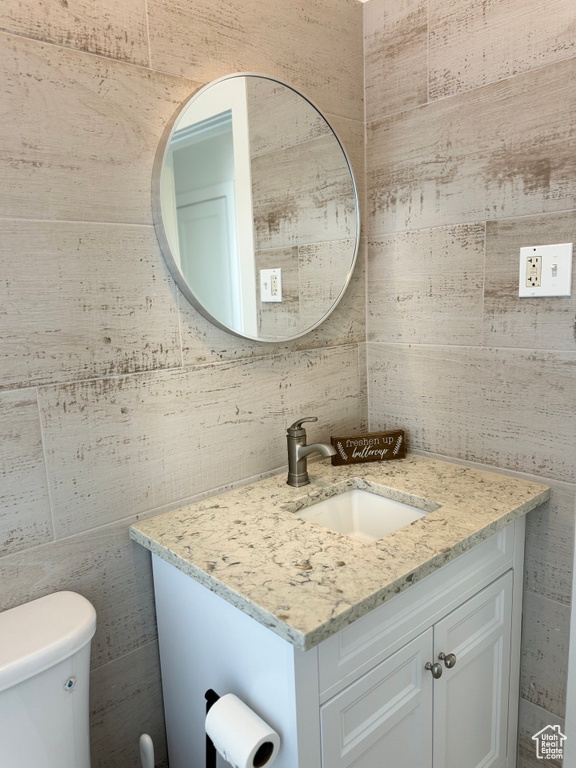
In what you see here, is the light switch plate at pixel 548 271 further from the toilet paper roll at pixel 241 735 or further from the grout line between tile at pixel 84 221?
the toilet paper roll at pixel 241 735

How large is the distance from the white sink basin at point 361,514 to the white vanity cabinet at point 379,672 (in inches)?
8.7

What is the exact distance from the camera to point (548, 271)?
1295mm

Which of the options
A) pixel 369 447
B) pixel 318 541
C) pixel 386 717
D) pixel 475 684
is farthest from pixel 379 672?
pixel 369 447

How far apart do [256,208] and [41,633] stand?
103 centimetres

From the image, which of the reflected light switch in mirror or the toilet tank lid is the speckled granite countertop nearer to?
the toilet tank lid

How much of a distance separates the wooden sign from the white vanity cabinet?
1.28 ft

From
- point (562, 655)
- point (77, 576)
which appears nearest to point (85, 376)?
point (77, 576)

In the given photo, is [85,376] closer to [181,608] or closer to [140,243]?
[140,243]

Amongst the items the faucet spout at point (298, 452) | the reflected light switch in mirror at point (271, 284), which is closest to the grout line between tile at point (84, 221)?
the reflected light switch in mirror at point (271, 284)

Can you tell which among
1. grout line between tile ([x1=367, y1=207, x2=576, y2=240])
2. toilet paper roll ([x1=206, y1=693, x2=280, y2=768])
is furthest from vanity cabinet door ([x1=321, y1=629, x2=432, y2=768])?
grout line between tile ([x1=367, y1=207, x2=576, y2=240])

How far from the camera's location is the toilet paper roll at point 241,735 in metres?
0.90

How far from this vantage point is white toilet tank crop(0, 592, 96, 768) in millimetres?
903

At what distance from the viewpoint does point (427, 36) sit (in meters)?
1.45

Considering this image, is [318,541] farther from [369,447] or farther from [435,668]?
[369,447]
